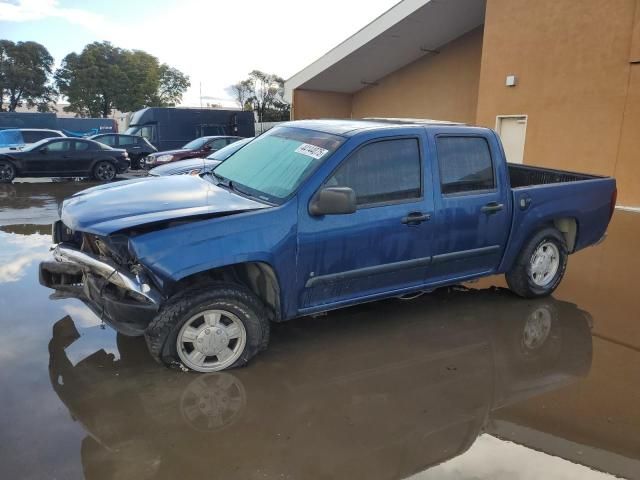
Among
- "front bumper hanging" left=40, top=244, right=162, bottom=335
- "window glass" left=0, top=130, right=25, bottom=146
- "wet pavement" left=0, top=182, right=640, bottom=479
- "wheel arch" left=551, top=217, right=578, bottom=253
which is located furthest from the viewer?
"window glass" left=0, top=130, right=25, bottom=146

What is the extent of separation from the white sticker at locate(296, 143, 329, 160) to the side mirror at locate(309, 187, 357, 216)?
412mm

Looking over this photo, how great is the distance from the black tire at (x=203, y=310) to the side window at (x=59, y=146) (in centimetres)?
1338

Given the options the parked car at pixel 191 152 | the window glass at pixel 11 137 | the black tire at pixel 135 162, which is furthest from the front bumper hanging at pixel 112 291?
the window glass at pixel 11 137

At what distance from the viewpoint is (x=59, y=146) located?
583 inches

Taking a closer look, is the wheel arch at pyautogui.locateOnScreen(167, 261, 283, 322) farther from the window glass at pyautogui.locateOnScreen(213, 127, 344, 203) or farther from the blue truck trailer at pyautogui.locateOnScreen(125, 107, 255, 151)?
the blue truck trailer at pyautogui.locateOnScreen(125, 107, 255, 151)

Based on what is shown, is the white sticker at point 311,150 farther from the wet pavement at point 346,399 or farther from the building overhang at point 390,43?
the building overhang at point 390,43

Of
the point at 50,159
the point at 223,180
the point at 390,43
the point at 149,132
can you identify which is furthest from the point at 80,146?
the point at 223,180

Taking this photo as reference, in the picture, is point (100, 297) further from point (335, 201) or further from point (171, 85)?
point (171, 85)

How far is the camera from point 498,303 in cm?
531

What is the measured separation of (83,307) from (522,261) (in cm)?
434

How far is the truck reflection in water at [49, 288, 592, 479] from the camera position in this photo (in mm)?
2812

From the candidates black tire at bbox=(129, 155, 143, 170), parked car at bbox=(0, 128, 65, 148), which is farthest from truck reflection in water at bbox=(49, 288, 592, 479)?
parked car at bbox=(0, 128, 65, 148)

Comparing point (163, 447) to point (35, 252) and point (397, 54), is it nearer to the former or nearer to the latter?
point (35, 252)

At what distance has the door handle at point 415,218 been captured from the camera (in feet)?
13.5
